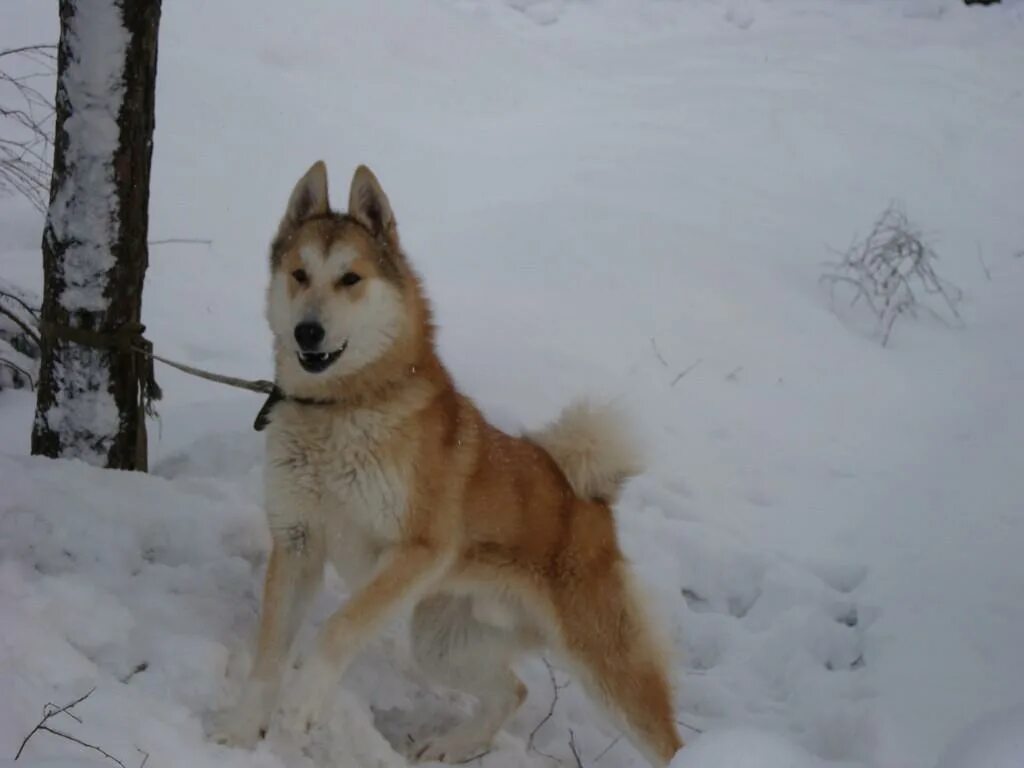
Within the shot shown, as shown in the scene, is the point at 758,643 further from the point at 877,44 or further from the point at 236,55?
the point at 877,44

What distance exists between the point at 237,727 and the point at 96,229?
70.0 inches

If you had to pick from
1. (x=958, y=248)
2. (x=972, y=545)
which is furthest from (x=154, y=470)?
(x=958, y=248)

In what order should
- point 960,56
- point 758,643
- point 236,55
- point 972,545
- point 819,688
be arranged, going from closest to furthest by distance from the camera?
point 819,688, point 758,643, point 972,545, point 236,55, point 960,56

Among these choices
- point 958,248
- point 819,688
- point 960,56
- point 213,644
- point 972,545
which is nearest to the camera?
point 213,644

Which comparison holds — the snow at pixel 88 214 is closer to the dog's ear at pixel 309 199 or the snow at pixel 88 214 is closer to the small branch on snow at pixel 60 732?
the dog's ear at pixel 309 199

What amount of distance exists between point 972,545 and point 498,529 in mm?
2478

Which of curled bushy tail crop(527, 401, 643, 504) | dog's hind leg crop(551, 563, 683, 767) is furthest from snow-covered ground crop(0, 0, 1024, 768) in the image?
curled bushy tail crop(527, 401, 643, 504)

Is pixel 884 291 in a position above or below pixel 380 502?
below

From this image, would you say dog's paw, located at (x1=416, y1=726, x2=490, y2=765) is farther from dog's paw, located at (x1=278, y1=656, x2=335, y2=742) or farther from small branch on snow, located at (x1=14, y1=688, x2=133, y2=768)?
small branch on snow, located at (x1=14, y1=688, x2=133, y2=768)

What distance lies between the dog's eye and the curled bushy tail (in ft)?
2.98

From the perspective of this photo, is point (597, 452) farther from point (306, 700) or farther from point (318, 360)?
point (306, 700)

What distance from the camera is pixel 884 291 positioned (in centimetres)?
729

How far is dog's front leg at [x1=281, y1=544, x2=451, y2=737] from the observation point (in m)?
3.01

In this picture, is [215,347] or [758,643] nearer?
[758,643]
